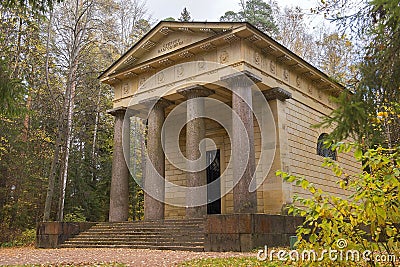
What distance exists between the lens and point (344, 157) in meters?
20.7

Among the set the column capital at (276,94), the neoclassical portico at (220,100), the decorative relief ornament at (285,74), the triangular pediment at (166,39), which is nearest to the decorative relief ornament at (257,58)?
the neoclassical portico at (220,100)

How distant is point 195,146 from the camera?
14641 millimetres

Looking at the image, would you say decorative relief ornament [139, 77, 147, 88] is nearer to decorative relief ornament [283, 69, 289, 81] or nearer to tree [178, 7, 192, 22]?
decorative relief ornament [283, 69, 289, 81]

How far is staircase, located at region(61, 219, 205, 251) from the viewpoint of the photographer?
12.0 m

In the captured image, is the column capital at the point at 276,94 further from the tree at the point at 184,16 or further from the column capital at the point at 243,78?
the tree at the point at 184,16

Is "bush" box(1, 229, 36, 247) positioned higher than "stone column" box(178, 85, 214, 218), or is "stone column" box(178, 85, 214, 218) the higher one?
"stone column" box(178, 85, 214, 218)

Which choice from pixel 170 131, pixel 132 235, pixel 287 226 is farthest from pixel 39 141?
pixel 287 226

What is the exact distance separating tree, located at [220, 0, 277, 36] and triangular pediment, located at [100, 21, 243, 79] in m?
15.2

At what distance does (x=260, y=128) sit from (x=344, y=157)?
22.4ft

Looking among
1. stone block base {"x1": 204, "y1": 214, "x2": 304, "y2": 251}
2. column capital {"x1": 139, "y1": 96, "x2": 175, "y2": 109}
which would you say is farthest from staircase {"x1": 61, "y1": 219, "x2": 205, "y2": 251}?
column capital {"x1": 139, "y1": 96, "x2": 175, "y2": 109}

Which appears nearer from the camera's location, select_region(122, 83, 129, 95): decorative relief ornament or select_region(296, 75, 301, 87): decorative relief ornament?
select_region(296, 75, 301, 87): decorative relief ornament

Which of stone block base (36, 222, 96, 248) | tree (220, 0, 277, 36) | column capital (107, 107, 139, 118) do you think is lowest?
stone block base (36, 222, 96, 248)

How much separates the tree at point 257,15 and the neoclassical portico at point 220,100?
533 inches

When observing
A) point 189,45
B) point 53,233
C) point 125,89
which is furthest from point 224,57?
point 53,233
